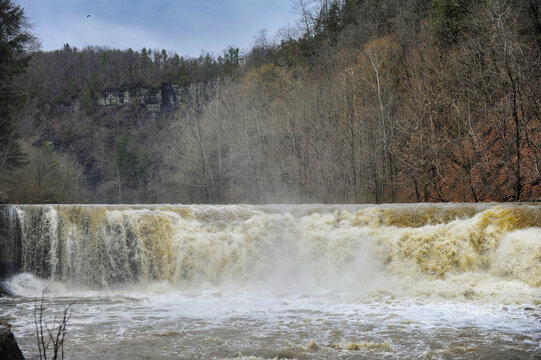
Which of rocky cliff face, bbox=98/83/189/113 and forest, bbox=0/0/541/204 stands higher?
rocky cliff face, bbox=98/83/189/113

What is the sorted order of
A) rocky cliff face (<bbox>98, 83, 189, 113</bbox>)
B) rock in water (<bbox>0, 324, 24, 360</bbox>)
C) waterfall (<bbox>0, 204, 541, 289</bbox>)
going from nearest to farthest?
rock in water (<bbox>0, 324, 24, 360</bbox>)
waterfall (<bbox>0, 204, 541, 289</bbox>)
rocky cliff face (<bbox>98, 83, 189, 113</bbox>)

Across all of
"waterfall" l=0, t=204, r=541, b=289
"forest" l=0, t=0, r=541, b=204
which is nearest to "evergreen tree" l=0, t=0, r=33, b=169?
"forest" l=0, t=0, r=541, b=204

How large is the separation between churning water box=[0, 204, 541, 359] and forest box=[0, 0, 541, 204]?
17.8ft

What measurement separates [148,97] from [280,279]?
75.4 m

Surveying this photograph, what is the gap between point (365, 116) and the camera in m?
21.5

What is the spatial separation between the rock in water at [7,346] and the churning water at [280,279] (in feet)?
9.67

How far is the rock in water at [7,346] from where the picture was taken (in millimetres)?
3771

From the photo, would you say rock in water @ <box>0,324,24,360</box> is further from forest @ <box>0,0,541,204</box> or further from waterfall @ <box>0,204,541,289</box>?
forest @ <box>0,0,541,204</box>

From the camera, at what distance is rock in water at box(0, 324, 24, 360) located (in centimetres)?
377

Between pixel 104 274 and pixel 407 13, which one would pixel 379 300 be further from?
pixel 407 13

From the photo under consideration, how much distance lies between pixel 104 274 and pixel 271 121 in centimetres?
1598

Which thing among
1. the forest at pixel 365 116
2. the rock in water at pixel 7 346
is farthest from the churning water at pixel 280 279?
the forest at pixel 365 116

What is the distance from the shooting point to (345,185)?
20766 mm

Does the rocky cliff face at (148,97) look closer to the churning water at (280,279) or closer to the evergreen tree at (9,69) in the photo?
the evergreen tree at (9,69)
